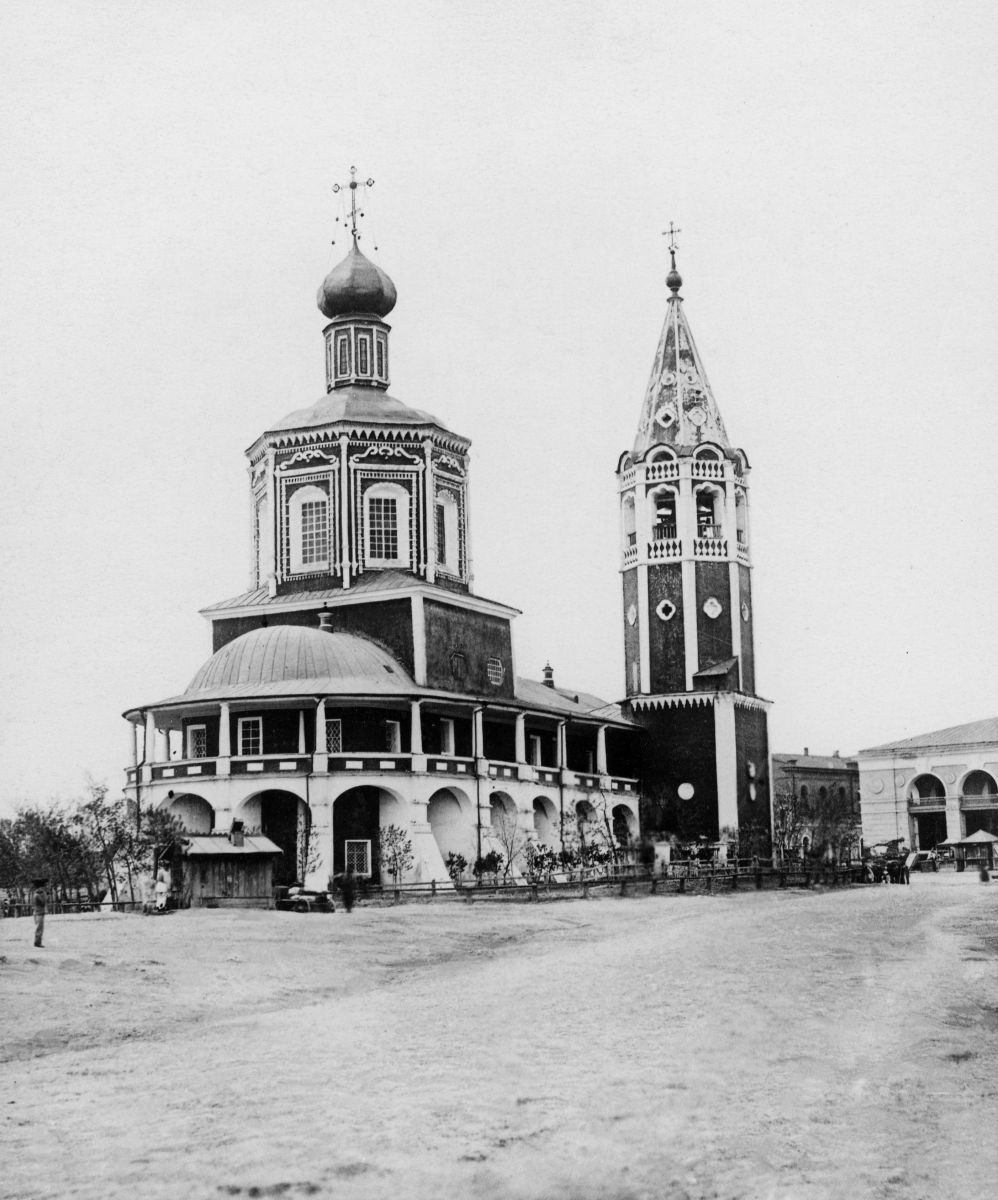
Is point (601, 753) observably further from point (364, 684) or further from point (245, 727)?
point (245, 727)

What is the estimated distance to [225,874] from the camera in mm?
36438

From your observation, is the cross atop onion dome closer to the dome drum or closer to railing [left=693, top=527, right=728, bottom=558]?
the dome drum

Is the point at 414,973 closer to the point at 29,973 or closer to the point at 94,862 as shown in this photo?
the point at 29,973

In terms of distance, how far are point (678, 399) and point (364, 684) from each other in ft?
79.5

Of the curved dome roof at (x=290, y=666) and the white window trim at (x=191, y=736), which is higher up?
the curved dome roof at (x=290, y=666)

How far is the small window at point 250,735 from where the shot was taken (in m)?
46.4

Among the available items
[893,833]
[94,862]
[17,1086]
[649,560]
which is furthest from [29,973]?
[893,833]

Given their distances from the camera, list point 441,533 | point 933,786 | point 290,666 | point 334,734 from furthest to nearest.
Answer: point 933,786, point 441,533, point 290,666, point 334,734

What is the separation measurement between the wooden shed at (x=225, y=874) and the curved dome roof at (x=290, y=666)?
9333mm

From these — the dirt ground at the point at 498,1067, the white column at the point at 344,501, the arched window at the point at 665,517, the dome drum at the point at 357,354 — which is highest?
the dome drum at the point at 357,354

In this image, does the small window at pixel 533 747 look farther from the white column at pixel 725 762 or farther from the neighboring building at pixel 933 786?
the neighboring building at pixel 933 786

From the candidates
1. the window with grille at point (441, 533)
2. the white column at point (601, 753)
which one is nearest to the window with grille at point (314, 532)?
the window with grille at point (441, 533)

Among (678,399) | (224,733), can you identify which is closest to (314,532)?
(224,733)

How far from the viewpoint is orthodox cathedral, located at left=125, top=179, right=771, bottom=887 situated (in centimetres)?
4528
